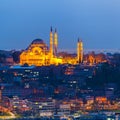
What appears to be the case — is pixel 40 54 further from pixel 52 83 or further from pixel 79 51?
pixel 52 83

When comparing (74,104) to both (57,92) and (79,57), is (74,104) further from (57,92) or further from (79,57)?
(79,57)

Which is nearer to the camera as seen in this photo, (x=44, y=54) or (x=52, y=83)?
(x=52, y=83)

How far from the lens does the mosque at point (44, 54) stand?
143ft

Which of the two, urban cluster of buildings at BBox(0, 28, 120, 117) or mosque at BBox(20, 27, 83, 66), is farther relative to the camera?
mosque at BBox(20, 27, 83, 66)

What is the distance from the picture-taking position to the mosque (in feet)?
143

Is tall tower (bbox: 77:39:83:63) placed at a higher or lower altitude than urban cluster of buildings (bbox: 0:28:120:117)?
higher

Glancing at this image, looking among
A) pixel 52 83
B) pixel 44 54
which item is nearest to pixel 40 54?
pixel 44 54

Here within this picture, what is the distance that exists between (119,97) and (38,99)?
3.13 meters

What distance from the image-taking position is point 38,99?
95.9ft

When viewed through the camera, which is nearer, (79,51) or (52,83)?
(52,83)

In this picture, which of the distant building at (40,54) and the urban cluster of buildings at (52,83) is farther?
the distant building at (40,54)

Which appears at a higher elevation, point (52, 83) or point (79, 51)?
point (79, 51)

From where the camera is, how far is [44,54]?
44219 millimetres

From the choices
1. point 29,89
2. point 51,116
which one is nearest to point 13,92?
point 29,89
